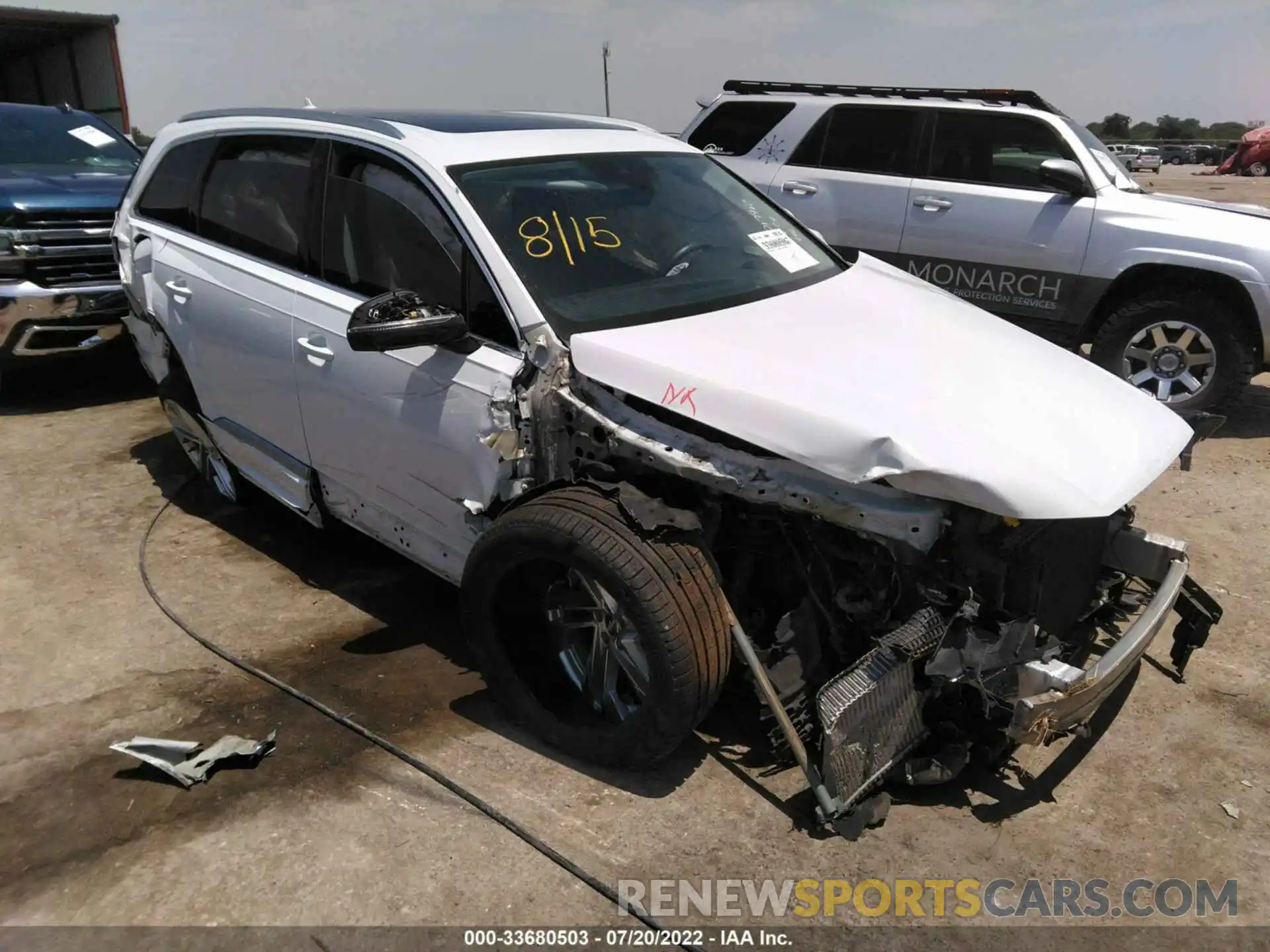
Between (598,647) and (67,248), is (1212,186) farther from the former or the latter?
(598,647)

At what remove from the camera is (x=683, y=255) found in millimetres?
3674

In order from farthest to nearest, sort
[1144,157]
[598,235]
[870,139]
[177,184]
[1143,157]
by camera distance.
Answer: [1143,157]
[1144,157]
[870,139]
[177,184]
[598,235]

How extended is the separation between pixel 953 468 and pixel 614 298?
132 cm

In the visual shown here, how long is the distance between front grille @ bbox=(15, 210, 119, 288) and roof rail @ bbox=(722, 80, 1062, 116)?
505 cm

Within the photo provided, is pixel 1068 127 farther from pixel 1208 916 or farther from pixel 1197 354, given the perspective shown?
pixel 1208 916

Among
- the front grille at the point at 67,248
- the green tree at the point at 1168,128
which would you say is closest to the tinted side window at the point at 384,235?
the front grille at the point at 67,248

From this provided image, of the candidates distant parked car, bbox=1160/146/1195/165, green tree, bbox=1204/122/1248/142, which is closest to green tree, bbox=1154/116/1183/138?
green tree, bbox=1204/122/1248/142

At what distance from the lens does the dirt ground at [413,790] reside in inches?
107

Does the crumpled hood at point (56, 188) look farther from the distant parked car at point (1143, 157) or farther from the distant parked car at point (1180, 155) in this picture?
the distant parked car at point (1180, 155)

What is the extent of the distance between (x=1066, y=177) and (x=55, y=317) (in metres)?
6.94

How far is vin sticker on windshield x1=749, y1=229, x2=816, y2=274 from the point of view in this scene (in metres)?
3.90

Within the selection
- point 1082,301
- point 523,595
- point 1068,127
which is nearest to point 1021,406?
point 523,595

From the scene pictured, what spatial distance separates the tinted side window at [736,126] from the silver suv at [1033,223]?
0.09 ft

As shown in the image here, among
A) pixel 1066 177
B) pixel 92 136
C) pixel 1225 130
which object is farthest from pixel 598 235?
pixel 1225 130
